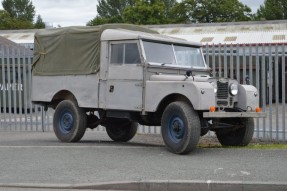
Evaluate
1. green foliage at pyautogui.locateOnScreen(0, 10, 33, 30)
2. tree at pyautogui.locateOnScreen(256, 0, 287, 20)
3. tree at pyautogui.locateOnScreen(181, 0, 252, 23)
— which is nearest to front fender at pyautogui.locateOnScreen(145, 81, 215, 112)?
tree at pyautogui.locateOnScreen(181, 0, 252, 23)

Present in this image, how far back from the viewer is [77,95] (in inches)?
502

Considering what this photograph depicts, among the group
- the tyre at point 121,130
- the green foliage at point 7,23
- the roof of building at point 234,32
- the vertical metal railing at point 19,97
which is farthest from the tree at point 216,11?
the tyre at point 121,130

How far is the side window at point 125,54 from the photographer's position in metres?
11.6

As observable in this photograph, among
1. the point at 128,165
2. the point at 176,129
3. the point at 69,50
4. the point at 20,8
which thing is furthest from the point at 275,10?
the point at 128,165

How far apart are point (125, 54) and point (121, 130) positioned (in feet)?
9.00

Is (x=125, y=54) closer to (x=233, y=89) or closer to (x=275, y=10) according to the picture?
(x=233, y=89)

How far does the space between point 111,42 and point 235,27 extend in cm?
3010

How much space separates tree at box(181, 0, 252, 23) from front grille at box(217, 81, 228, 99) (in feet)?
200

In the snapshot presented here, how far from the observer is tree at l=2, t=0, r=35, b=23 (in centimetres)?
10094

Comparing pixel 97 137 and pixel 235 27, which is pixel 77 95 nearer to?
pixel 97 137

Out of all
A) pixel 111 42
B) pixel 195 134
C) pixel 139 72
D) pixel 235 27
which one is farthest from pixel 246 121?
pixel 235 27

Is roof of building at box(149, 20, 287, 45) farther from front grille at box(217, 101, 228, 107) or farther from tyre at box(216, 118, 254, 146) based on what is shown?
front grille at box(217, 101, 228, 107)

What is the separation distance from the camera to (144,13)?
66.4m

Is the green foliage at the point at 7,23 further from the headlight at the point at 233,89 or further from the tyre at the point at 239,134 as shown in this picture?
the headlight at the point at 233,89
